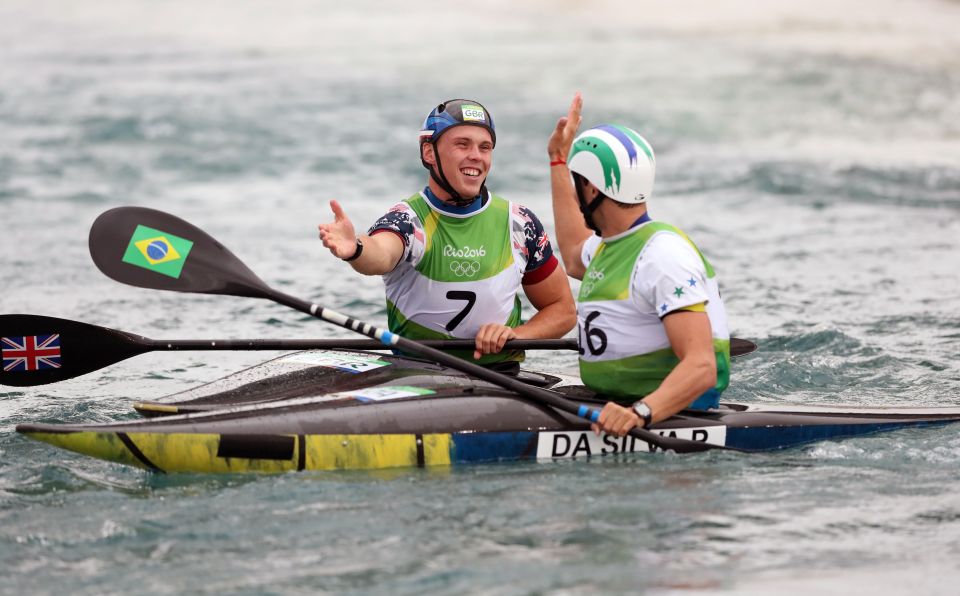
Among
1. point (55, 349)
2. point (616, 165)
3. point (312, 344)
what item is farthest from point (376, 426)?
point (55, 349)

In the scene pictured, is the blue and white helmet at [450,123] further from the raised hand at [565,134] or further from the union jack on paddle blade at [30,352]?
the union jack on paddle blade at [30,352]

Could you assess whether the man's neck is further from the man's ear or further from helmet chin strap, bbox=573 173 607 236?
the man's ear

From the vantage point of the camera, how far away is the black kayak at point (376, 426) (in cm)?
547

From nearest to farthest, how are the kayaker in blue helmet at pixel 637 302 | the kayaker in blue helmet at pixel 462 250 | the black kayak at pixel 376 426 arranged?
1. the kayaker in blue helmet at pixel 637 302
2. the black kayak at pixel 376 426
3. the kayaker in blue helmet at pixel 462 250

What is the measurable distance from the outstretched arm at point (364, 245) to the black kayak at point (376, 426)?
0.50 meters

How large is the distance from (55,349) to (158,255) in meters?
0.70

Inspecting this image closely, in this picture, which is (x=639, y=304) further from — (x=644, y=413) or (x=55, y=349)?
(x=55, y=349)

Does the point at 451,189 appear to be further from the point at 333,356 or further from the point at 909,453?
the point at 909,453

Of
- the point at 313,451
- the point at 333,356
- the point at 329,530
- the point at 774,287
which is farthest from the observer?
the point at 774,287

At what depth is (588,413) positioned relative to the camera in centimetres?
555

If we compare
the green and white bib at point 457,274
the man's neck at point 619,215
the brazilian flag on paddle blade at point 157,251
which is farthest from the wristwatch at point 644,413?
the brazilian flag on paddle blade at point 157,251

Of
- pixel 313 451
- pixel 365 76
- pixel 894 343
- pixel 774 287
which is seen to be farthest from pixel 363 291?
pixel 365 76

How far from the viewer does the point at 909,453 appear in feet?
19.6

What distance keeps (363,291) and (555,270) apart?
4.36 m
